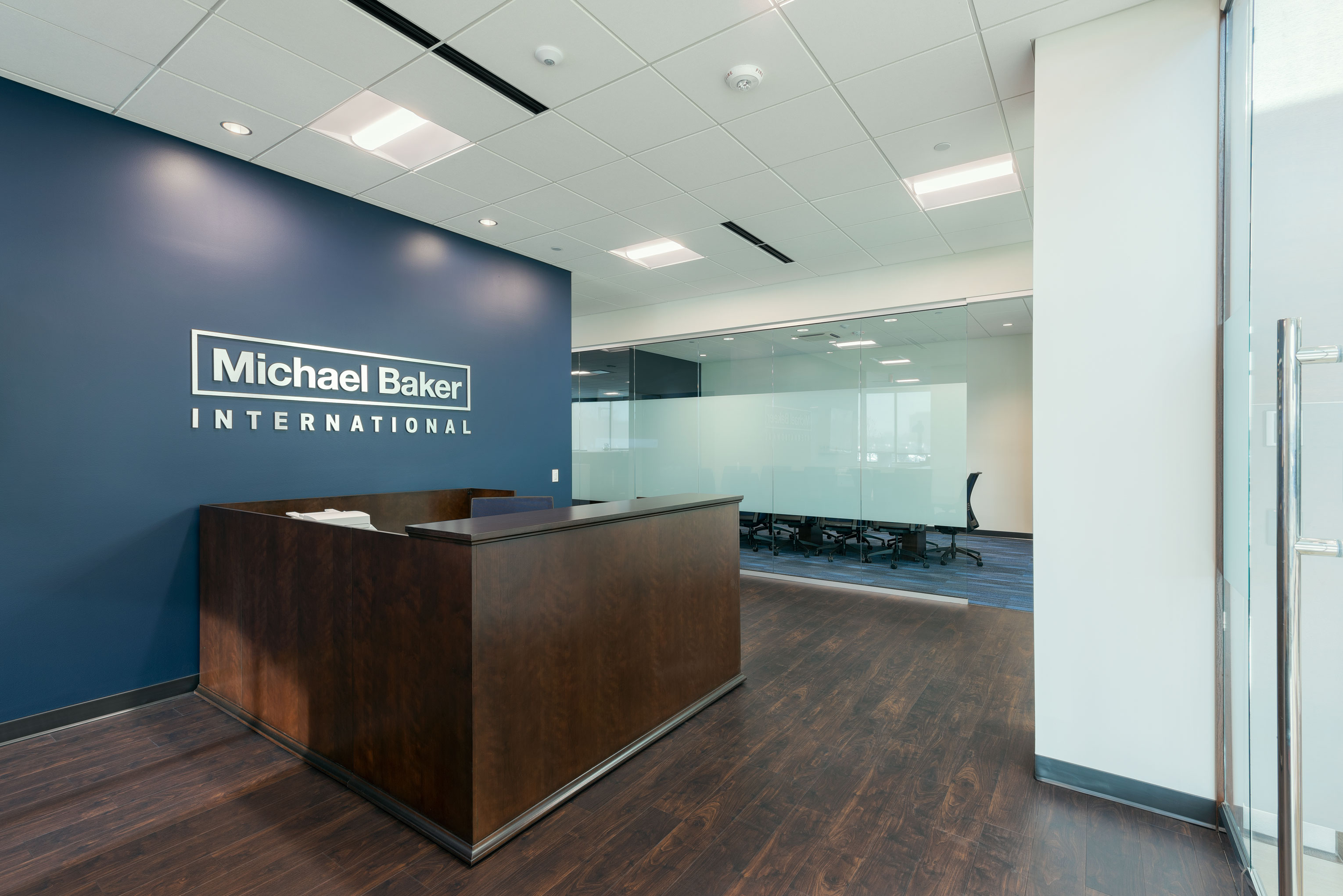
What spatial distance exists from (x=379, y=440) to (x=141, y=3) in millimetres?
2537

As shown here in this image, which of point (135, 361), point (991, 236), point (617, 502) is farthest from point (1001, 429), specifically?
point (135, 361)

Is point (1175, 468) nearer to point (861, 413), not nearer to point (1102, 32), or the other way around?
point (1102, 32)

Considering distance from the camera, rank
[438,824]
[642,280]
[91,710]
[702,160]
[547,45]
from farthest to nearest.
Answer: [642,280] → [702,160] → [91,710] → [547,45] → [438,824]

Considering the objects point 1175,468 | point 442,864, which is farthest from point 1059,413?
point 442,864

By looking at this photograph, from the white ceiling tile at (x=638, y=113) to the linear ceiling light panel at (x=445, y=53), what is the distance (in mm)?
183

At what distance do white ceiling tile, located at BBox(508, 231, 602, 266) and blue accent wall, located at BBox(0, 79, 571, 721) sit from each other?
106cm

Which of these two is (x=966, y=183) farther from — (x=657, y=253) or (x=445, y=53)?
(x=445, y=53)

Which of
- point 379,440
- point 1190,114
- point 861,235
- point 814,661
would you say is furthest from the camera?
point 861,235

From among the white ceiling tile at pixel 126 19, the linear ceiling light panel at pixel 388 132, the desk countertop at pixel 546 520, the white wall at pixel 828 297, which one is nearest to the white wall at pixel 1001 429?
the white wall at pixel 828 297

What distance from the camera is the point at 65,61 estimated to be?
8.84 ft

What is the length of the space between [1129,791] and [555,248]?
4.96 m

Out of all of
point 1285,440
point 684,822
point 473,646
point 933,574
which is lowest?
point 684,822

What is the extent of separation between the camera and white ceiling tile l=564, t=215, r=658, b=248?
4594 millimetres

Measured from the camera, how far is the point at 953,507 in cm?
543
